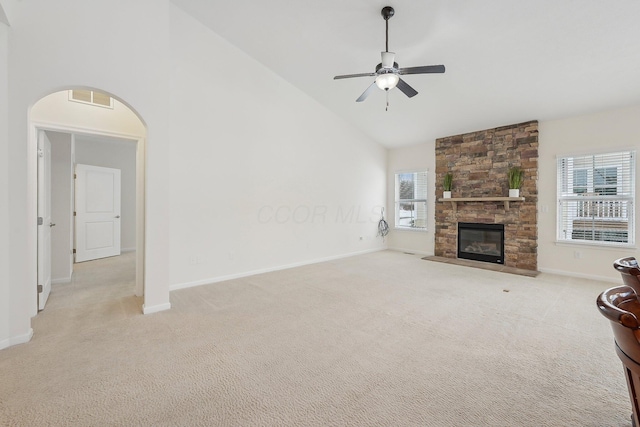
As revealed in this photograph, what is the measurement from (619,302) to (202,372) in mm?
2377

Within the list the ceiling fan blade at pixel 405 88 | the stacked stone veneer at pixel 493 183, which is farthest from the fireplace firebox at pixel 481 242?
the ceiling fan blade at pixel 405 88

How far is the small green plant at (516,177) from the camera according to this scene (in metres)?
5.35

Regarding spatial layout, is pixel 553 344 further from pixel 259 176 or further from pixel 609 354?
pixel 259 176

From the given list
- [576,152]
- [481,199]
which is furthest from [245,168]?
[576,152]

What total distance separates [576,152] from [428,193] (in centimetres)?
275

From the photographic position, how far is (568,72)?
388 centimetres

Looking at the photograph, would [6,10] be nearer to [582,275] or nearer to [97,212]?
[97,212]

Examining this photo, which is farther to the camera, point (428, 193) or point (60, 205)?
point (428, 193)

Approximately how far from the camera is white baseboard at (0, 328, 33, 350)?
2430 mm

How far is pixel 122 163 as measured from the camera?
7.44 meters

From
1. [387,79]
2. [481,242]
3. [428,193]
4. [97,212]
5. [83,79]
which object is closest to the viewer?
[83,79]

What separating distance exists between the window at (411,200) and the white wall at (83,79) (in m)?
5.78

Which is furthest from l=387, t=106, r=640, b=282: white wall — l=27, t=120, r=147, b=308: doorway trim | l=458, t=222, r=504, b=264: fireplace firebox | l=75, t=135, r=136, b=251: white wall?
l=75, t=135, r=136, b=251: white wall

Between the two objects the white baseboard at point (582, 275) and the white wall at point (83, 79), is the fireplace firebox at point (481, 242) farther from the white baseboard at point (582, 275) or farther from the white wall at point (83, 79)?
the white wall at point (83, 79)
